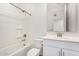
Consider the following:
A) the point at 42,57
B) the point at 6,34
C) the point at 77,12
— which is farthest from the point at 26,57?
the point at 77,12

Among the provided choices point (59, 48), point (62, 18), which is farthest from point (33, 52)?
point (62, 18)

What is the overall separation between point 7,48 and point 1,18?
0.46 meters

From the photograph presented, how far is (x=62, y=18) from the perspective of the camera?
4.40 ft

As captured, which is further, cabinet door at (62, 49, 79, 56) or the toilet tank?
the toilet tank

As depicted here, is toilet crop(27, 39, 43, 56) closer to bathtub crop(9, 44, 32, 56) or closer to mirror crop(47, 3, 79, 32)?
bathtub crop(9, 44, 32, 56)

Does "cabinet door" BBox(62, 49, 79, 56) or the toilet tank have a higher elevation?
the toilet tank

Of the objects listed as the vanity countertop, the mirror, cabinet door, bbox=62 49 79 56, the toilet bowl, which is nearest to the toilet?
the toilet bowl

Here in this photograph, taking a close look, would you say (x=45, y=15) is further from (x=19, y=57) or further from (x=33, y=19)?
(x=19, y=57)

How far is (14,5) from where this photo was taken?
1.36 meters

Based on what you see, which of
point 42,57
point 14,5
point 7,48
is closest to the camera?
point 42,57

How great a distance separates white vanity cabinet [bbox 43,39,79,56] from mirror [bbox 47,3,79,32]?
180 millimetres

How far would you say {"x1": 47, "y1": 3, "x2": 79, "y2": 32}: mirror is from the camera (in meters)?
1.31

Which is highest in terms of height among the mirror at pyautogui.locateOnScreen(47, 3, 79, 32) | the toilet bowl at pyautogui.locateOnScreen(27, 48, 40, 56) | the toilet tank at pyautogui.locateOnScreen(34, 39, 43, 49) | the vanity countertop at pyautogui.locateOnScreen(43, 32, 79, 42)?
the mirror at pyautogui.locateOnScreen(47, 3, 79, 32)

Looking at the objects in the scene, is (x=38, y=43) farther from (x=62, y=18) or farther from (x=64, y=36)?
(x=62, y=18)
